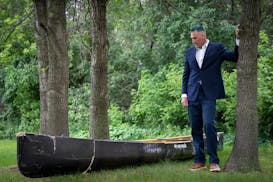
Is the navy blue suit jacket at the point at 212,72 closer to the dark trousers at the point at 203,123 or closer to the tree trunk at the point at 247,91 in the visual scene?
the dark trousers at the point at 203,123

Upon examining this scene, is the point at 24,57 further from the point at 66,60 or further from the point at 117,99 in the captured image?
the point at 66,60

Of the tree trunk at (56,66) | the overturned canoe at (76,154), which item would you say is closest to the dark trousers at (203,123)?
the overturned canoe at (76,154)

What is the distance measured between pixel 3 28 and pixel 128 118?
7886 mm

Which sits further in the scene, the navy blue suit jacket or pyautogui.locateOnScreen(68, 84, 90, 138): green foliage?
pyautogui.locateOnScreen(68, 84, 90, 138): green foliage

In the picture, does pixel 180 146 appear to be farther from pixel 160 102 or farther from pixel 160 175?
pixel 160 102

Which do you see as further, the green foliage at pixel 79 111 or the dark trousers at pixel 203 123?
the green foliage at pixel 79 111

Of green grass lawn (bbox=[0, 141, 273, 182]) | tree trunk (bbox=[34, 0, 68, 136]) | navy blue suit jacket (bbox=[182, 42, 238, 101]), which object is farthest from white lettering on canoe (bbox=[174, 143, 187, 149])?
tree trunk (bbox=[34, 0, 68, 136])

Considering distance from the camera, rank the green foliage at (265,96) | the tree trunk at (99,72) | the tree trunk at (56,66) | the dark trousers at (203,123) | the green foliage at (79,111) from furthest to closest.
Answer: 1. the green foliage at (79,111)
2. the green foliage at (265,96)
3. the tree trunk at (99,72)
4. the tree trunk at (56,66)
5. the dark trousers at (203,123)

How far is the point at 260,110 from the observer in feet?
37.8

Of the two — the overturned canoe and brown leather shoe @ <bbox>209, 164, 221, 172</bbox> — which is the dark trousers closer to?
brown leather shoe @ <bbox>209, 164, 221, 172</bbox>

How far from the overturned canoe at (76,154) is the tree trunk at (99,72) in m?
1.67

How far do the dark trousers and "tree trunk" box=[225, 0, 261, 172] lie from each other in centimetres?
38

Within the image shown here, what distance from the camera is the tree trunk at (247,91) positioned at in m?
6.15

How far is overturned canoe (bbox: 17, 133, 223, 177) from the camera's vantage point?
573 cm
